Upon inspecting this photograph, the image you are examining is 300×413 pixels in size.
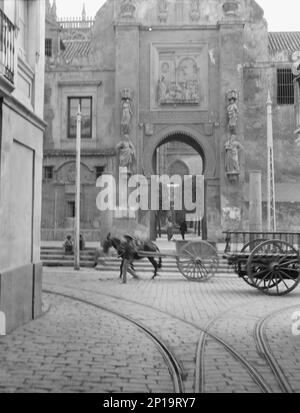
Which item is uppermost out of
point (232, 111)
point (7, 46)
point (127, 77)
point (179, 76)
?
point (179, 76)

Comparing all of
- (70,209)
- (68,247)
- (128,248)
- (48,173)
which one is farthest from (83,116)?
(128,248)

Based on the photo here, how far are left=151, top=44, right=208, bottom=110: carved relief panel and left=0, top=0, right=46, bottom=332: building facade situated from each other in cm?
1614

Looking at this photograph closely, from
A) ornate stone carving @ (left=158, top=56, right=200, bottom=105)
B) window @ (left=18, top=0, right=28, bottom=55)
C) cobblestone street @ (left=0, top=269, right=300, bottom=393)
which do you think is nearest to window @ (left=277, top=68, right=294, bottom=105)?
ornate stone carving @ (left=158, top=56, right=200, bottom=105)

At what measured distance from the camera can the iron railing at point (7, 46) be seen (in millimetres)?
6711

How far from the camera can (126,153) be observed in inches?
958

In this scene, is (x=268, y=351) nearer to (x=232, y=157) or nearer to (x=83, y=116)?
(x=232, y=157)

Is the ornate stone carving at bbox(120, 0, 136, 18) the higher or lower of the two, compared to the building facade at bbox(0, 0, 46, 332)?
higher

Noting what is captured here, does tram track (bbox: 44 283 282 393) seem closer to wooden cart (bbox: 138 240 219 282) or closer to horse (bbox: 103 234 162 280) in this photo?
horse (bbox: 103 234 162 280)

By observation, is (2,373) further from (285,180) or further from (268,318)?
(285,180)

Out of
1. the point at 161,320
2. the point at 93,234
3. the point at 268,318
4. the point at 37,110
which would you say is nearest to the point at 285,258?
the point at 268,318

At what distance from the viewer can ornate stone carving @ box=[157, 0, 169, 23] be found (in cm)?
2531

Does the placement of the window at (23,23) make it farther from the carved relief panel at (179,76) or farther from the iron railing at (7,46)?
the carved relief panel at (179,76)

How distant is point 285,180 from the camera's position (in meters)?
25.6

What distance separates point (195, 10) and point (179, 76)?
3.63 m
